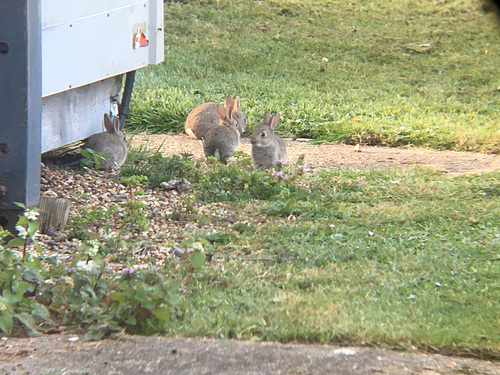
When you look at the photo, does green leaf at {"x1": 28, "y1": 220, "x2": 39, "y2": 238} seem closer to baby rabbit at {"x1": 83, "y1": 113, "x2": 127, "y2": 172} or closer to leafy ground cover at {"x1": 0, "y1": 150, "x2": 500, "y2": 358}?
leafy ground cover at {"x1": 0, "y1": 150, "x2": 500, "y2": 358}

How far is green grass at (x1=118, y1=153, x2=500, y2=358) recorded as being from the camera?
3.40m

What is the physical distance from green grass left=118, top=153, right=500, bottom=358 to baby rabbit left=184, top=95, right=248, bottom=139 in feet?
4.60

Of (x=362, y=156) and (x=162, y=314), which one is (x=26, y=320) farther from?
(x=362, y=156)

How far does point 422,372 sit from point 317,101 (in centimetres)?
698

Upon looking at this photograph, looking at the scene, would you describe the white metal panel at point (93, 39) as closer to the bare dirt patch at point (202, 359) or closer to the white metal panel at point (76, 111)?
the white metal panel at point (76, 111)

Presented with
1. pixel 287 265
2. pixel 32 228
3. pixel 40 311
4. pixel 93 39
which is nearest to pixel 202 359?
pixel 40 311

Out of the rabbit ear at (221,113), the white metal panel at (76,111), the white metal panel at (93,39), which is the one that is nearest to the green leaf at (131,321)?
the white metal panel at (93,39)

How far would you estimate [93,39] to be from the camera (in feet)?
18.9

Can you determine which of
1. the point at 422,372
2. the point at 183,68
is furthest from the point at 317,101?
the point at 422,372

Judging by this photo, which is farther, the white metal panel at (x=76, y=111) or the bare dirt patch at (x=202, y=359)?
the white metal panel at (x=76, y=111)

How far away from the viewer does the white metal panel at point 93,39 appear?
17.1 ft

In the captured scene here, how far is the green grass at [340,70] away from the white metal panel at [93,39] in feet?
6.75

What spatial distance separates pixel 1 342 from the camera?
10.1 feet

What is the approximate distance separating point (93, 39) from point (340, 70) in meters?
6.04
